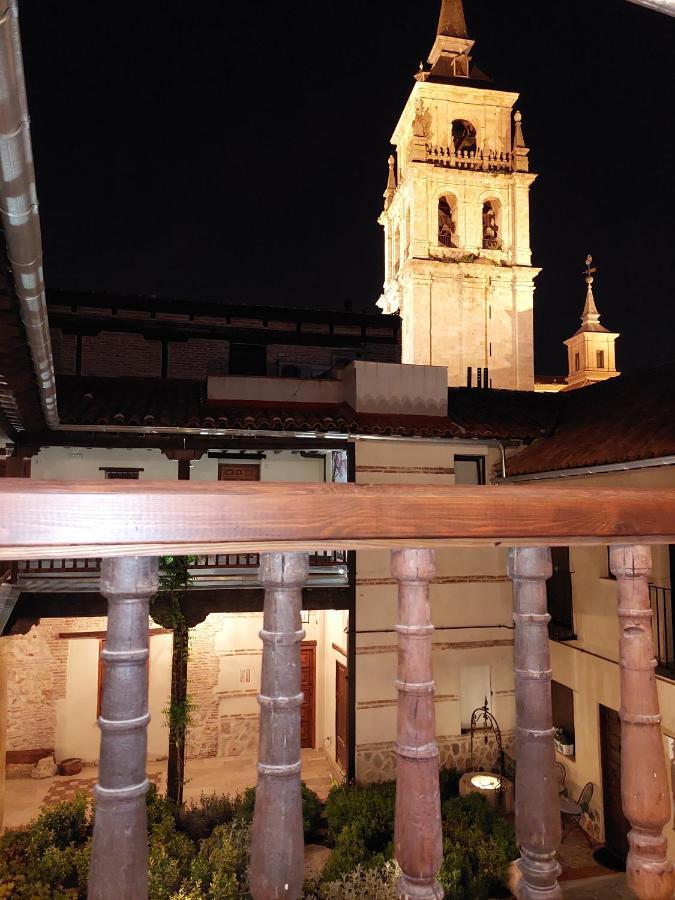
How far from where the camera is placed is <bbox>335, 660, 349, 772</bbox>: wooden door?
540 inches

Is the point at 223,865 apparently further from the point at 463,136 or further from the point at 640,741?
the point at 463,136

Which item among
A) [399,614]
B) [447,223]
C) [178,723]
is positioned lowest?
[178,723]

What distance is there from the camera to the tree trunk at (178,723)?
34.8 feet

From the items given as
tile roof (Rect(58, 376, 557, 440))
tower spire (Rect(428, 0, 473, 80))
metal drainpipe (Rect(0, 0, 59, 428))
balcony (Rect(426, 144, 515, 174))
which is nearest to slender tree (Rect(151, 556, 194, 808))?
tile roof (Rect(58, 376, 557, 440))

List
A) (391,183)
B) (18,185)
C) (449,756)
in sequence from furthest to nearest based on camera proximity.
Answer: (391,183) → (449,756) → (18,185)

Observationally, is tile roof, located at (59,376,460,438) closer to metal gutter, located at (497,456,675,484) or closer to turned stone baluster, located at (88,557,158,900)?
metal gutter, located at (497,456,675,484)

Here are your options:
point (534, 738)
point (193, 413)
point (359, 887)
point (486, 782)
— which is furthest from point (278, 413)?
point (534, 738)

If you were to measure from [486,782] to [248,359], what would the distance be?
12.4m

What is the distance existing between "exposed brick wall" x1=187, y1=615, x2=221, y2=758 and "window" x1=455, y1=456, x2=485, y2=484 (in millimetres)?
7144

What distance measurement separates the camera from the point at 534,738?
2002 millimetres

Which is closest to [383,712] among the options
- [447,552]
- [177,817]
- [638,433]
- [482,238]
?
[447,552]

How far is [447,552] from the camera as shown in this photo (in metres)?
13.0

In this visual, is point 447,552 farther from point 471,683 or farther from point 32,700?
point 32,700

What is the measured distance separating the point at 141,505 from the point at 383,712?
12.4 meters
